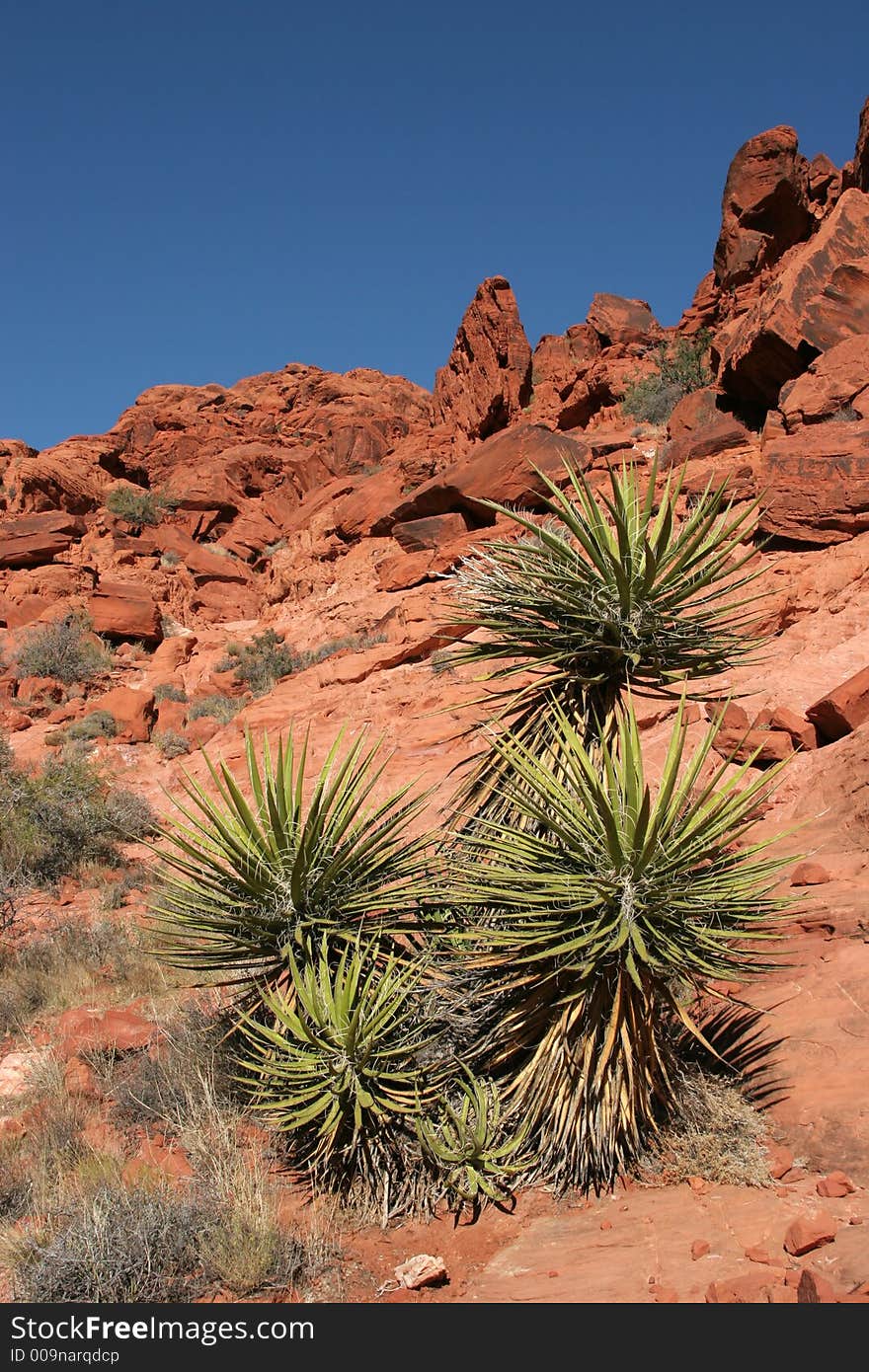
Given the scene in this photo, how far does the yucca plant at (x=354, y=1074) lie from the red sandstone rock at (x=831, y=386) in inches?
491

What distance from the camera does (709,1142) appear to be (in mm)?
4148

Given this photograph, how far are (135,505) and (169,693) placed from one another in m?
11.4

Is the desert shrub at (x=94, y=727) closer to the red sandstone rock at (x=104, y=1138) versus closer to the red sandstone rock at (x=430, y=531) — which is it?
the red sandstone rock at (x=430, y=531)

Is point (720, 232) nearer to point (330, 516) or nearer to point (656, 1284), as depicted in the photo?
point (330, 516)

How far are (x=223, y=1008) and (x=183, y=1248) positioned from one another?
2.17 meters

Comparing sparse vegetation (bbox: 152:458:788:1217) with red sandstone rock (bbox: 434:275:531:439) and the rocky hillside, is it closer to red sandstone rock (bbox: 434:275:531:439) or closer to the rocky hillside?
the rocky hillside

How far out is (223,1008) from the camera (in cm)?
591

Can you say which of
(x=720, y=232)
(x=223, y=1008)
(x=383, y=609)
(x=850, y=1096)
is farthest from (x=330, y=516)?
(x=850, y=1096)

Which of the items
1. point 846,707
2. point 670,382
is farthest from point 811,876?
point 670,382

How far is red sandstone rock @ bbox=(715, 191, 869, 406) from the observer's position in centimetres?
1498

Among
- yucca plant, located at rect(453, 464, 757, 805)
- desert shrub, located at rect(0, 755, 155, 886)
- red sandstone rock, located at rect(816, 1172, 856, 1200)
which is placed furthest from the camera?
desert shrub, located at rect(0, 755, 155, 886)

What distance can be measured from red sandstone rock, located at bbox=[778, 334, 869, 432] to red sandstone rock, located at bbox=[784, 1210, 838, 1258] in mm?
12745


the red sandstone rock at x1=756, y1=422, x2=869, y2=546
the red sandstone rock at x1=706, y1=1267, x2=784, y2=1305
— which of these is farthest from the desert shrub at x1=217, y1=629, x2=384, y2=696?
the red sandstone rock at x1=706, y1=1267, x2=784, y2=1305

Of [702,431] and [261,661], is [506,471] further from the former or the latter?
[261,661]
